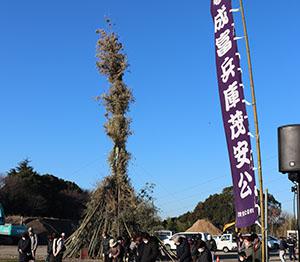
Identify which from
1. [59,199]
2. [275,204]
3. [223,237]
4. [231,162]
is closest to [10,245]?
[223,237]

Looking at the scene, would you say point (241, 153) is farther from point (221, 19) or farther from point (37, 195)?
point (37, 195)

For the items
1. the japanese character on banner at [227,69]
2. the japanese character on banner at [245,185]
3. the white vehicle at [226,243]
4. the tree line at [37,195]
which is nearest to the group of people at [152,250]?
the japanese character on banner at [245,185]

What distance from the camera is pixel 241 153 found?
7.36m

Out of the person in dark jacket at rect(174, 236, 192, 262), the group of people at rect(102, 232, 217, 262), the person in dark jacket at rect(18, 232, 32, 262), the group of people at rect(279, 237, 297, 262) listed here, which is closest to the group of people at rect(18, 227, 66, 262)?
the person in dark jacket at rect(18, 232, 32, 262)

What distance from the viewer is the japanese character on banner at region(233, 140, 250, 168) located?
288 inches

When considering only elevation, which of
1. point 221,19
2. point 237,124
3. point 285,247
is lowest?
point 237,124

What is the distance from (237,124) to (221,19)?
5.06 feet

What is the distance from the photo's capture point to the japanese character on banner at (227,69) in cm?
761

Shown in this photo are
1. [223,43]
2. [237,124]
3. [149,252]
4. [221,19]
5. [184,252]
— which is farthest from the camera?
[184,252]

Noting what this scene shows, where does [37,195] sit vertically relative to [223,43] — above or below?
above

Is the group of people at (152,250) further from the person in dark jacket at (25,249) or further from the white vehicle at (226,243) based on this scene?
the white vehicle at (226,243)

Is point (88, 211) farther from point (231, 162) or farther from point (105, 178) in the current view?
point (231, 162)

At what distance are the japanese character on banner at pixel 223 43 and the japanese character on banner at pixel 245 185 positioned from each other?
66.5 inches

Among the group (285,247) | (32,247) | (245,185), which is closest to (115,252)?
(32,247)
